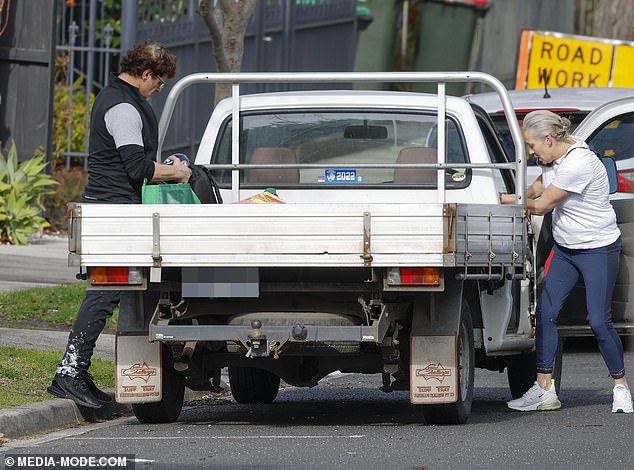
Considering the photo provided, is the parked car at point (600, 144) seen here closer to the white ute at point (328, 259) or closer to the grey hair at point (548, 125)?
the white ute at point (328, 259)

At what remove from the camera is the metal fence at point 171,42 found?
65.1 ft

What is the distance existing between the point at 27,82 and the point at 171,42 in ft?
8.38

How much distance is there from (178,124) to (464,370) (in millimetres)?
12368

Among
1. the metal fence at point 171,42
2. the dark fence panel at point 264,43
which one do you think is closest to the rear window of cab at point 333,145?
the metal fence at point 171,42

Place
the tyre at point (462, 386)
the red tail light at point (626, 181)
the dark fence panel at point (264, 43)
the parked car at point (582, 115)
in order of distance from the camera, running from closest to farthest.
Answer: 1. the tyre at point (462, 386)
2. the red tail light at point (626, 181)
3. the parked car at point (582, 115)
4. the dark fence panel at point (264, 43)

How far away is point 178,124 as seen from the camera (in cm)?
2047

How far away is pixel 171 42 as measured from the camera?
20.2 metres

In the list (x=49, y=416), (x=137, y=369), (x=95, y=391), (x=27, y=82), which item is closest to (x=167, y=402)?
(x=137, y=369)

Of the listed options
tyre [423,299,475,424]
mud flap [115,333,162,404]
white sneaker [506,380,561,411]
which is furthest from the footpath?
white sneaker [506,380,561,411]

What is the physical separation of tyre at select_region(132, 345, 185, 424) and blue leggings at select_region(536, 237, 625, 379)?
209cm

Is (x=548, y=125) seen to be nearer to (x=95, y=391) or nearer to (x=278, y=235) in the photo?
(x=278, y=235)

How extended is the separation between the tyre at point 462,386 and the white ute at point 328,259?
0.01 metres

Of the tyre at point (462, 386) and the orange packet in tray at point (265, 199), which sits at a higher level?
the orange packet in tray at point (265, 199)

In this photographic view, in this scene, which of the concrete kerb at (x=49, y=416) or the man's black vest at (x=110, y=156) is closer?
the concrete kerb at (x=49, y=416)
